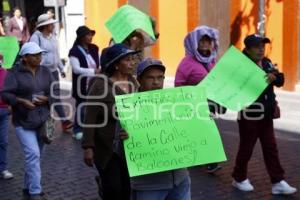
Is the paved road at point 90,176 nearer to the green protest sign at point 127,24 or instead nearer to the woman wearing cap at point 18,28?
the green protest sign at point 127,24

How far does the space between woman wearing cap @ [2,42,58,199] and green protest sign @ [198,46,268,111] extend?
5.77ft

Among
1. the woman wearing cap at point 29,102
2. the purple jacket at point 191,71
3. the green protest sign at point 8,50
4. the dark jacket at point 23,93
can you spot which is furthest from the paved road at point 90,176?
the green protest sign at point 8,50

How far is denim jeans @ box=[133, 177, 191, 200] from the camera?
401 cm

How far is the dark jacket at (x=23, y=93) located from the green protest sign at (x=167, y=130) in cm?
221

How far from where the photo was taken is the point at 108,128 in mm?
4270

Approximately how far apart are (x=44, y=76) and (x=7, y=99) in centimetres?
45

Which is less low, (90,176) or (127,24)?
(127,24)

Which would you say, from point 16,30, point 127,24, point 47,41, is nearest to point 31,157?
point 127,24

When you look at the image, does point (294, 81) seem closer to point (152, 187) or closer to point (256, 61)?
point (256, 61)

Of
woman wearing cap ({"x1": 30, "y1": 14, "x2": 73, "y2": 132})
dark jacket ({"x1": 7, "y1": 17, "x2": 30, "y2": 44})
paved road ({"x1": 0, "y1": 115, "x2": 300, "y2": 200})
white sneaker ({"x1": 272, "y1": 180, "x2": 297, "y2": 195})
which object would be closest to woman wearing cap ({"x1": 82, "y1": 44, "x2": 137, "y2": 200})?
paved road ({"x1": 0, "y1": 115, "x2": 300, "y2": 200})

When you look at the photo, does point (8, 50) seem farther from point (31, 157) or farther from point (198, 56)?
point (198, 56)

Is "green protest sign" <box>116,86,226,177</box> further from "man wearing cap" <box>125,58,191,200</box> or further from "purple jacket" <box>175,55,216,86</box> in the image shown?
"purple jacket" <box>175,55,216,86</box>

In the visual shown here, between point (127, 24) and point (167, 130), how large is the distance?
8.93ft

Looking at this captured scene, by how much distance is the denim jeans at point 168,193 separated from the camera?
401 centimetres
